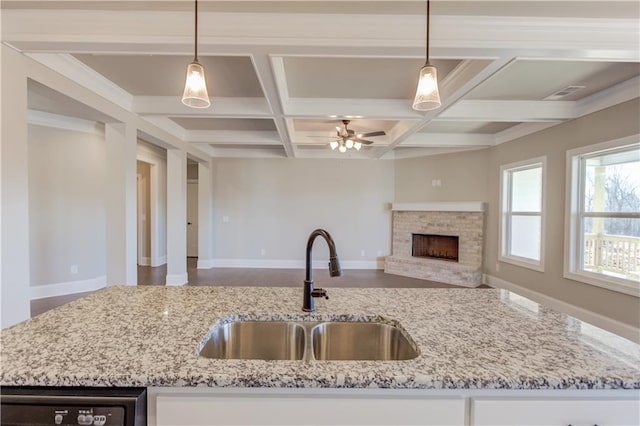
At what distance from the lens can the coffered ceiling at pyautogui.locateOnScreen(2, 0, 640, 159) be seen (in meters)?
2.00

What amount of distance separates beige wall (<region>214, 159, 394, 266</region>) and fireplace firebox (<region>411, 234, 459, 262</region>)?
0.58m

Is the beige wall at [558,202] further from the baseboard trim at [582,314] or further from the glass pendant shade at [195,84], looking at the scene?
the glass pendant shade at [195,84]

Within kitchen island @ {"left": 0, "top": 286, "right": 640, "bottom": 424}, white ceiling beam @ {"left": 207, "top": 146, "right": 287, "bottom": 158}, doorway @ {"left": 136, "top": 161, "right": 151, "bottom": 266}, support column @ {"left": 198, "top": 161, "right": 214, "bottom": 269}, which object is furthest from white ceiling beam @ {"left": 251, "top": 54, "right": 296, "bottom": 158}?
doorway @ {"left": 136, "top": 161, "right": 151, "bottom": 266}

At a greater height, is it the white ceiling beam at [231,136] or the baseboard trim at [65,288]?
the white ceiling beam at [231,136]

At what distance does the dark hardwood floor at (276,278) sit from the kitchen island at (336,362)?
3829mm

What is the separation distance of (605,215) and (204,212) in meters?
6.36

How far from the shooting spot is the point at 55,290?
171 inches

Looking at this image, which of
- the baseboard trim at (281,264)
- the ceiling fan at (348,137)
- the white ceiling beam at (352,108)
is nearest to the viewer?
the white ceiling beam at (352,108)

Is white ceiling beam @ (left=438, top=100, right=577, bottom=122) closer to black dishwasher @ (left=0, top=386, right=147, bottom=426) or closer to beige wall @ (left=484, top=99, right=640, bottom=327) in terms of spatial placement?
beige wall @ (left=484, top=99, right=640, bottom=327)

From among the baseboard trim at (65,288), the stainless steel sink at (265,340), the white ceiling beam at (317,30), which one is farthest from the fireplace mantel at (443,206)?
the baseboard trim at (65,288)

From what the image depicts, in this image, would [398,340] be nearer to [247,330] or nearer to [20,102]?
[247,330]

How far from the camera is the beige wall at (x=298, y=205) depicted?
257 inches

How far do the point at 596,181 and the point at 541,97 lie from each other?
46.3 inches

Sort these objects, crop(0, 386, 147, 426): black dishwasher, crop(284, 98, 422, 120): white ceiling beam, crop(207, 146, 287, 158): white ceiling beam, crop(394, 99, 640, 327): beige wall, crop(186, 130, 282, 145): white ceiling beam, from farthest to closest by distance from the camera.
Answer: crop(207, 146, 287, 158): white ceiling beam, crop(186, 130, 282, 145): white ceiling beam, crop(284, 98, 422, 120): white ceiling beam, crop(394, 99, 640, 327): beige wall, crop(0, 386, 147, 426): black dishwasher
